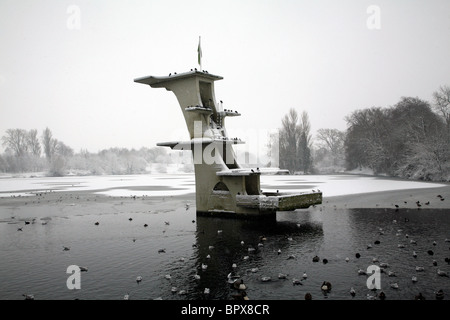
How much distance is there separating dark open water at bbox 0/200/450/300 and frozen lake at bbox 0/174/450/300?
0.04 meters

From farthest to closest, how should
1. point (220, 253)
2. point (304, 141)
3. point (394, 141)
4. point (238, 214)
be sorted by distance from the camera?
point (304, 141), point (394, 141), point (238, 214), point (220, 253)

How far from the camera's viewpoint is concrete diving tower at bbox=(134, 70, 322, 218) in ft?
80.0

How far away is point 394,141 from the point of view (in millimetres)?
73125

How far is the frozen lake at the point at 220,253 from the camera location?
439 inches

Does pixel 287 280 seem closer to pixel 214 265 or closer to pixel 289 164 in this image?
pixel 214 265

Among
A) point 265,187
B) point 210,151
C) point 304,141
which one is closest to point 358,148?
point 304,141

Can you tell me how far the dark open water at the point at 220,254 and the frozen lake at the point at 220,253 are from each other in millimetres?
40

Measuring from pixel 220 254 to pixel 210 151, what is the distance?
1158 centimetres

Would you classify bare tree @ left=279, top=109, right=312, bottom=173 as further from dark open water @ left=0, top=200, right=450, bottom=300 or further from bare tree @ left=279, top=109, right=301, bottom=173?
dark open water @ left=0, top=200, right=450, bottom=300

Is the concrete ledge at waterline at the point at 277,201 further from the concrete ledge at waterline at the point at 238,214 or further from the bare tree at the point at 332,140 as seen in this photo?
the bare tree at the point at 332,140

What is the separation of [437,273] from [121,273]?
423 inches

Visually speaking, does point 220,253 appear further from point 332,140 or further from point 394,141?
point 332,140

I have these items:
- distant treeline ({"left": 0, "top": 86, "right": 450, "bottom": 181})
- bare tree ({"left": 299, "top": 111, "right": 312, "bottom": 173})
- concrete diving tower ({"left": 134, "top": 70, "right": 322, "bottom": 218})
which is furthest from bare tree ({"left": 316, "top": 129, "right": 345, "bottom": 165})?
concrete diving tower ({"left": 134, "top": 70, "right": 322, "bottom": 218})
